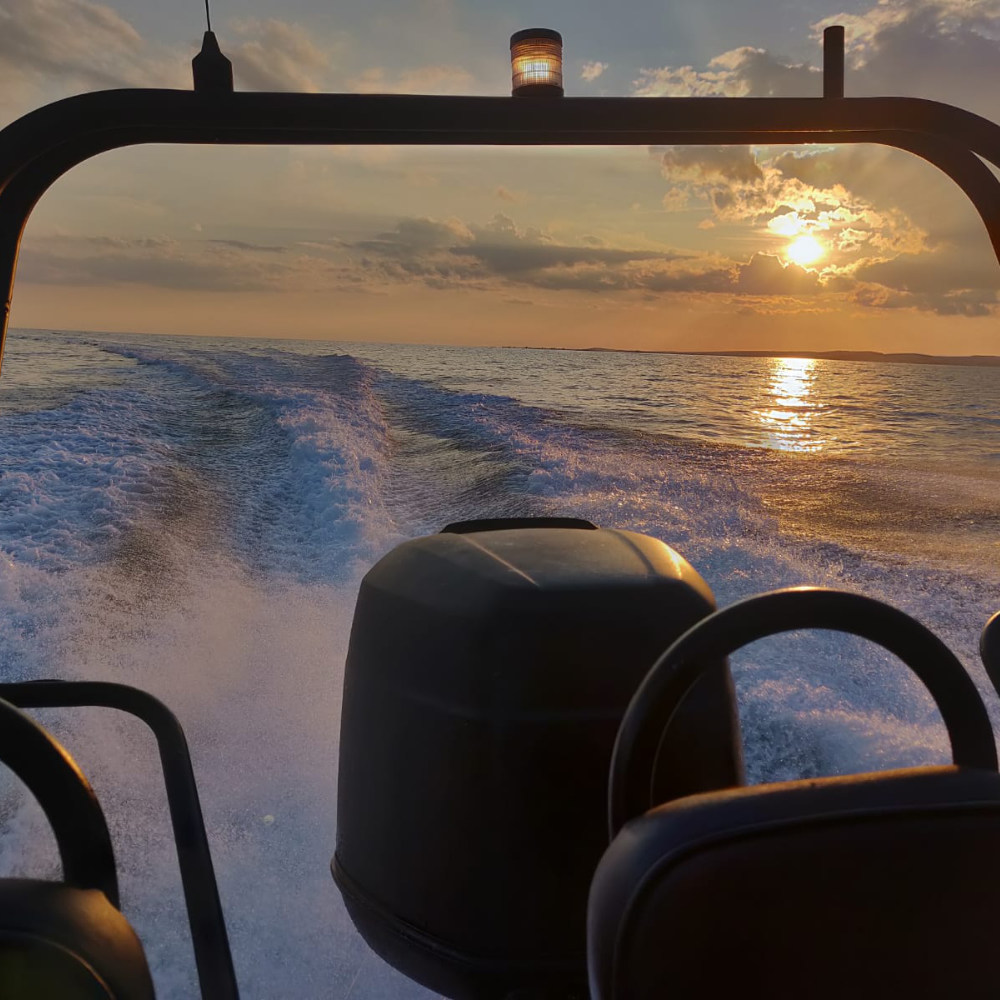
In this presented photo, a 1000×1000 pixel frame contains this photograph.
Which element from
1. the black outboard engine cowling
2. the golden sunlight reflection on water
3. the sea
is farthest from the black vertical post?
the golden sunlight reflection on water

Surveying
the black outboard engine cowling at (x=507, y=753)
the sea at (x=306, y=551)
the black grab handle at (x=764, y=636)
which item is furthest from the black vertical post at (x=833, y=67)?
the sea at (x=306, y=551)

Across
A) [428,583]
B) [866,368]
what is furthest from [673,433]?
[866,368]

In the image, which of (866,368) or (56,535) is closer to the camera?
(56,535)

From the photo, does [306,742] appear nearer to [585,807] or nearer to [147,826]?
[147,826]

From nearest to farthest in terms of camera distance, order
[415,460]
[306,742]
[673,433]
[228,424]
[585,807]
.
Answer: [585,807], [306,742], [415,460], [228,424], [673,433]

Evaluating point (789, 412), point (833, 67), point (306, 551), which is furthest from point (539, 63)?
point (789, 412)

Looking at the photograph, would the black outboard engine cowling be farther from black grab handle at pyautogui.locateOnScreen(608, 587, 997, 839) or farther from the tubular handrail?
black grab handle at pyautogui.locateOnScreen(608, 587, 997, 839)

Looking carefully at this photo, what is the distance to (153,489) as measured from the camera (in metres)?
6.64

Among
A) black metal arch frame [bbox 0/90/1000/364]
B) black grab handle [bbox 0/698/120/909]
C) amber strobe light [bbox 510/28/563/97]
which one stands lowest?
black grab handle [bbox 0/698/120/909]

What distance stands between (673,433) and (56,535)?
7.04 m

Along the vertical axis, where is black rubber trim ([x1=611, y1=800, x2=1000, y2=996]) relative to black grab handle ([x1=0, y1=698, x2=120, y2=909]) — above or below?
below

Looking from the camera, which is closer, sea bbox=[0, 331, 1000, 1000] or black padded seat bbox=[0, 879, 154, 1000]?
black padded seat bbox=[0, 879, 154, 1000]

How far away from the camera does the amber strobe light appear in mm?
1051

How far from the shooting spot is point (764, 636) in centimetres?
67
